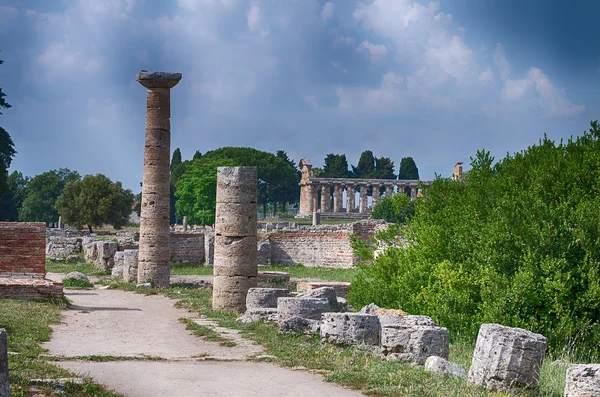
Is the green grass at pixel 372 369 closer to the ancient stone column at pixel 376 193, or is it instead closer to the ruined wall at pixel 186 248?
the ruined wall at pixel 186 248

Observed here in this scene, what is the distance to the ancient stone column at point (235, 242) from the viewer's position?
18703 mm

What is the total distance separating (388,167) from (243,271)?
8815 centimetres

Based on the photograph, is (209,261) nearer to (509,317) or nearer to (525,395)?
(509,317)

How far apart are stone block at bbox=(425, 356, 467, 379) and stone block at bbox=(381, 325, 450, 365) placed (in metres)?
0.67

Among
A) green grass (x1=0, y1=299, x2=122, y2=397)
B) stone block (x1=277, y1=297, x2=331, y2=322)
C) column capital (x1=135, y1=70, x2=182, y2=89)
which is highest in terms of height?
column capital (x1=135, y1=70, x2=182, y2=89)

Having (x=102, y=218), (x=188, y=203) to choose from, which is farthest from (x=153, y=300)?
(x=188, y=203)

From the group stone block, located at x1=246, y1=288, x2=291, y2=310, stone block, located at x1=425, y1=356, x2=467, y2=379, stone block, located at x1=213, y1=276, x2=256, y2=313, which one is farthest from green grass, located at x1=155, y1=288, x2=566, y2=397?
stone block, located at x1=213, y1=276, x2=256, y2=313

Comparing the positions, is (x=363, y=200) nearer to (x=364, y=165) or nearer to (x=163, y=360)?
(x=364, y=165)

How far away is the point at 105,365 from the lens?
11211 mm

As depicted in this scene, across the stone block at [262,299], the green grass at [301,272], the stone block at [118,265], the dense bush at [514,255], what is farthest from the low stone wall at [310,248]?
the stone block at [262,299]

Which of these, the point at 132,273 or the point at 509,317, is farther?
the point at 132,273

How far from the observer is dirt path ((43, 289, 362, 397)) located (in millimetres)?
9758

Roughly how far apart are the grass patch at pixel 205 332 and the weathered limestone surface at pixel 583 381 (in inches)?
231

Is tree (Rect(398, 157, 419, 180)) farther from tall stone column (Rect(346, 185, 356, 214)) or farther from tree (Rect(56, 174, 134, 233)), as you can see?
tree (Rect(56, 174, 134, 233))
